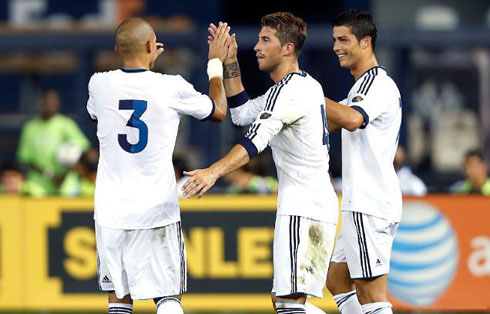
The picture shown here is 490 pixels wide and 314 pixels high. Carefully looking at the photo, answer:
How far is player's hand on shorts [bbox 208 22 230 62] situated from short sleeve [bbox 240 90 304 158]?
0.62 m

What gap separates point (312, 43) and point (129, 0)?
111 inches

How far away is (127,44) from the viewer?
7227 millimetres

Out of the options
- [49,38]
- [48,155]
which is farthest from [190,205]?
[49,38]

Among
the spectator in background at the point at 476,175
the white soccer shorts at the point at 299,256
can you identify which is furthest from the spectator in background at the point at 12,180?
the white soccer shorts at the point at 299,256

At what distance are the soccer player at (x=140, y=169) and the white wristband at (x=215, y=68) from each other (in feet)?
0.73

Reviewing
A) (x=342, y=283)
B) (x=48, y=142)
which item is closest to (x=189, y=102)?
(x=342, y=283)

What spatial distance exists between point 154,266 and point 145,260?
0.07 meters

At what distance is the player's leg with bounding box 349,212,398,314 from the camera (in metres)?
7.58

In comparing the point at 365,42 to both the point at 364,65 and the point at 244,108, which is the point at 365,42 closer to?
the point at 364,65

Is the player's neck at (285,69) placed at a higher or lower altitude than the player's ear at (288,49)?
lower

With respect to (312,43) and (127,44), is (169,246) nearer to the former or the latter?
(127,44)

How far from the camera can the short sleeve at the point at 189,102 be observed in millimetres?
7273

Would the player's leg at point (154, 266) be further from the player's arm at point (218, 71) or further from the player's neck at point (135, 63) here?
the player's neck at point (135, 63)

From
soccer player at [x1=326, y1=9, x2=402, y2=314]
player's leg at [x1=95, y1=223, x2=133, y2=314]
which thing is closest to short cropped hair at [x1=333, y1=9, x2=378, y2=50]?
soccer player at [x1=326, y1=9, x2=402, y2=314]
